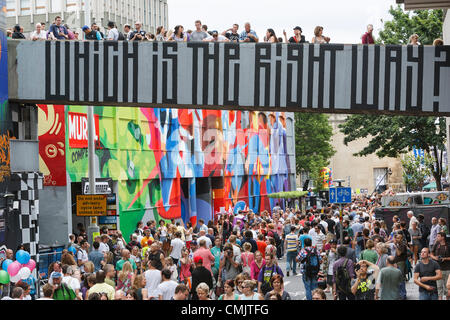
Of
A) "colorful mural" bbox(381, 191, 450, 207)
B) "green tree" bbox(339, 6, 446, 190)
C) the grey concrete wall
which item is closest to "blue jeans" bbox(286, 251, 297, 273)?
the grey concrete wall

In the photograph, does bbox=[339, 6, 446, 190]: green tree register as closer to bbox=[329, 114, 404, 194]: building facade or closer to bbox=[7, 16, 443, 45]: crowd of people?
bbox=[7, 16, 443, 45]: crowd of people

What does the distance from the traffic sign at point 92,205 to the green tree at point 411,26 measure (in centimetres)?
2152

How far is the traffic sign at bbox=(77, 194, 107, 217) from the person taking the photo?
2219 cm

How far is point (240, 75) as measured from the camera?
21.1 m

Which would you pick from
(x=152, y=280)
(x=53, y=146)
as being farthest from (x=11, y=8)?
(x=152, y=280)

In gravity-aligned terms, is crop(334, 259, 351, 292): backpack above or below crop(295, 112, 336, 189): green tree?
below

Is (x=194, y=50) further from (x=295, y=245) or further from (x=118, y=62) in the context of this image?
(x=295, y=245)

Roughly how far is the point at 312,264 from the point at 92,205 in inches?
293

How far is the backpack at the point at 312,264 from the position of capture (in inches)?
693

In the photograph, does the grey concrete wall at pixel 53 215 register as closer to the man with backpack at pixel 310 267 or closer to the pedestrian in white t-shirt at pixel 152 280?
the man with backpack at pixel 310 267

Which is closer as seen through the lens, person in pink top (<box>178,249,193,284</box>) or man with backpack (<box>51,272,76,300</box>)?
man with backpack (<box>51,272,76,300</box>)

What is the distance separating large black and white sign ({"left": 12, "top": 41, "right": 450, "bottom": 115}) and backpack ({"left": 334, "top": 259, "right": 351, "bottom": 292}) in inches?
269

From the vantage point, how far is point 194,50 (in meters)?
21.1
